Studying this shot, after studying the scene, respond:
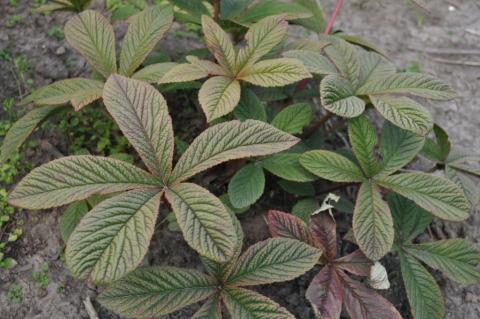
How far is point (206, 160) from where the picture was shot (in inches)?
58.6

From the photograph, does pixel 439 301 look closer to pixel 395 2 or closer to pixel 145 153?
pixel 145 153

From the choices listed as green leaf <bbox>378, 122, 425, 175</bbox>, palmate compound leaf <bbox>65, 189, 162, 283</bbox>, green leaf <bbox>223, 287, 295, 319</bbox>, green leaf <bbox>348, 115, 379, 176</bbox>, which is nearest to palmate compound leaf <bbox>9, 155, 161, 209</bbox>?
palmate compound leaf <bbox>65, 189, 162, 283</bbox>

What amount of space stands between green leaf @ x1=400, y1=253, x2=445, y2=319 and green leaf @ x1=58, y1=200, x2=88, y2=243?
3.77 feet

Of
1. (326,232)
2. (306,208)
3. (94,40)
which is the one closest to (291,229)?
(326,232)

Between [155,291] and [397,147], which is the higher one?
[397,147]

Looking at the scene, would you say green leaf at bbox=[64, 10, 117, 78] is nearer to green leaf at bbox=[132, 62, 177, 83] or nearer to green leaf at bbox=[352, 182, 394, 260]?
green leaf at bbox=[132, 62, 177, 83]

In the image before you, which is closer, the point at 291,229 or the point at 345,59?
the point at 291,229

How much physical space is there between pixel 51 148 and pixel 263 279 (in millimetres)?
1199

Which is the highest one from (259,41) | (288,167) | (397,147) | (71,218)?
(259,41)

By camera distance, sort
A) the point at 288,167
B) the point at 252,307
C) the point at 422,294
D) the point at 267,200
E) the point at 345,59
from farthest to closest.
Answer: the point at 267,200
the point at 345,59
the point at 288,167
the point at 422,294
the point at 252,307

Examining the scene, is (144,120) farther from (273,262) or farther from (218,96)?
(273,262)

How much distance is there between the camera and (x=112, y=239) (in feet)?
4.26

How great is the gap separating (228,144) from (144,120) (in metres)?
0.26

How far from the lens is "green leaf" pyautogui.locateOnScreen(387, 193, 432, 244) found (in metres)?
1.80
